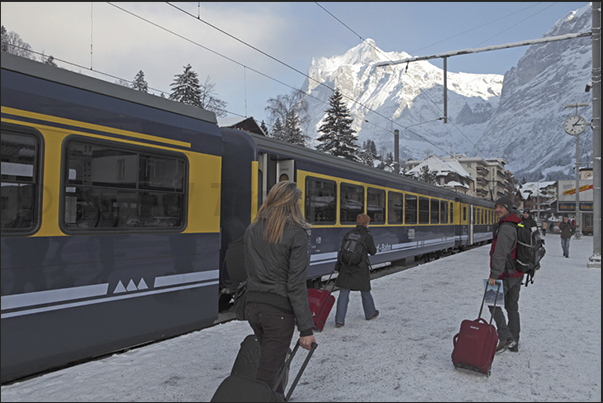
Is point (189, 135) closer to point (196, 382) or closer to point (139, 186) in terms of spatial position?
point (139, 186)

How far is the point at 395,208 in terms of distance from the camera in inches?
516

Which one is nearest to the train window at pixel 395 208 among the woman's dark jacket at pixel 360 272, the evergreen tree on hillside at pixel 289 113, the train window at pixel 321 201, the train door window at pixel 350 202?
the train door window at pixel 350 202

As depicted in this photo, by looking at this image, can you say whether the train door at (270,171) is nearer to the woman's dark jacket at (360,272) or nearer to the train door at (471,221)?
the woman's dark jacket at (360,272)

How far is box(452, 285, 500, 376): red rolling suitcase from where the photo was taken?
4449 mm

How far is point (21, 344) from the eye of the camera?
402cm

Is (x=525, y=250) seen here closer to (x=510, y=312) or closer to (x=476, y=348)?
(x=510, y=312)

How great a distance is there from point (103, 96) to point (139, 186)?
1.05m

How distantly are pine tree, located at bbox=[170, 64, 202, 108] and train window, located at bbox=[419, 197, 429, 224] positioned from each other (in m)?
29.8

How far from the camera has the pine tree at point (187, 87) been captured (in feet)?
137

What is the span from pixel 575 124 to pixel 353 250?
61.4 feet

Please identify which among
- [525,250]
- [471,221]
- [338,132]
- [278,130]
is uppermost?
[278,130]

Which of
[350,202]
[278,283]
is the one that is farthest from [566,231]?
[278,283]

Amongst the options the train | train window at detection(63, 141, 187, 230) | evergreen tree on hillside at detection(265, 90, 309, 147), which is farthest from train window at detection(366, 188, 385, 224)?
evergreen tree on hillside at detection(265, 90, 309, 147)

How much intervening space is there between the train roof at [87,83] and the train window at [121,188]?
632 millimetres
